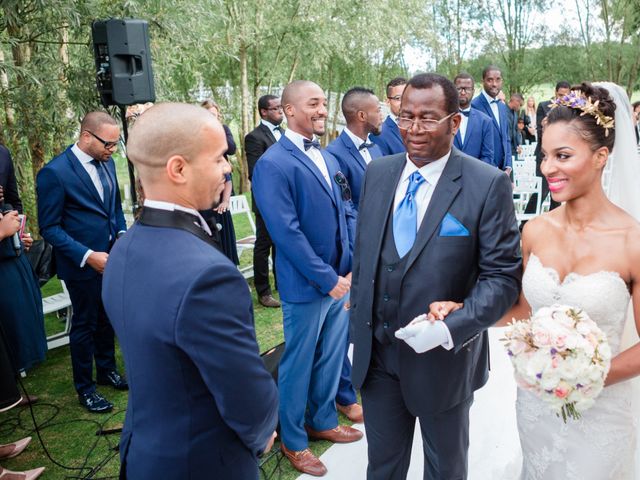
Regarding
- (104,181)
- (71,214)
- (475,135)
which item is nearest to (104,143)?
(104,181)

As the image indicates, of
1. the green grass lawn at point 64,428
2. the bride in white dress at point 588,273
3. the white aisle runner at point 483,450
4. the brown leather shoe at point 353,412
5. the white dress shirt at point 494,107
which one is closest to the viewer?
the bride in white dress at point 588,273

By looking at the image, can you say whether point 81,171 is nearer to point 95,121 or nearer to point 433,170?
point 95,121

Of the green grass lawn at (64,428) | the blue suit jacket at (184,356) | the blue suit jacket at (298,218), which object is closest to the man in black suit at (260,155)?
the green grass lawn at (64,428)

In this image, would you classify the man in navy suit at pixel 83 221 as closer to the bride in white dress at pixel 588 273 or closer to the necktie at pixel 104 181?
the necktie at pixel 104 181

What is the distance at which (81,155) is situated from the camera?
4297mm

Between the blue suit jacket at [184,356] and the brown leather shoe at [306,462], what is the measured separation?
1765 millimetres

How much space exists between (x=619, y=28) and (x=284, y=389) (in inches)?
985

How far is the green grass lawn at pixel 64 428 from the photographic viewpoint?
12.1ft

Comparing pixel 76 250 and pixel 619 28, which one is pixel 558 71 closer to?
pixel 619 28

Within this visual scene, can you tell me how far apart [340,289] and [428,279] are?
113 centimetres

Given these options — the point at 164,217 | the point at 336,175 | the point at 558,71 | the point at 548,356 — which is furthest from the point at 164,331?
the point at 558,71

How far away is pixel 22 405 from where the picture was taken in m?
4.60

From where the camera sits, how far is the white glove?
84.0 inches

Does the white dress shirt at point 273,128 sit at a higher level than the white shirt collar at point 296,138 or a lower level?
higher
